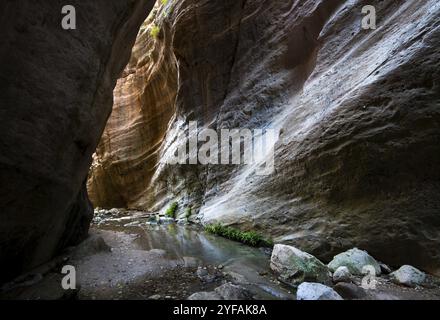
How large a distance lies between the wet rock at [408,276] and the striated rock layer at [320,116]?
1.00 ft

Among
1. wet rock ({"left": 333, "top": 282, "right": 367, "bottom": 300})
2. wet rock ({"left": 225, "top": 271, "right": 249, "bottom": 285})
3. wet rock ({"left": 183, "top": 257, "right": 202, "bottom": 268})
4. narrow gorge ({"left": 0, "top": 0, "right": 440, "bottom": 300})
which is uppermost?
narrow gorge ({"left": 0, "top": 0, "right": 440, "bottom": 300})

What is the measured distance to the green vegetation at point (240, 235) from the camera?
22.2 feet

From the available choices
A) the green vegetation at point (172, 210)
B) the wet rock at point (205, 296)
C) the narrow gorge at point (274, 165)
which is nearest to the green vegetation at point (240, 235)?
the narrow gorge at point (274, 165)

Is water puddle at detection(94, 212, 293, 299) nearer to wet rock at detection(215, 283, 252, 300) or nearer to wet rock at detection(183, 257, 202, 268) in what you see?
wet rock at detection(183, 257, 202, 268)

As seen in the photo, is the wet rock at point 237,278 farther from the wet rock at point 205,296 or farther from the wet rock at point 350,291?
the wet rock at point 350,291

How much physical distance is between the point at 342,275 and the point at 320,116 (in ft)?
11.7

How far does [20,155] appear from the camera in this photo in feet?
11.5

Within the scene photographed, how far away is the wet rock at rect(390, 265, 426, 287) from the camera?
422 cm

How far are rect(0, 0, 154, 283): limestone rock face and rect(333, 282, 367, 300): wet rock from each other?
13.7 feet

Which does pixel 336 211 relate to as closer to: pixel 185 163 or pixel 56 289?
pixel 56 289

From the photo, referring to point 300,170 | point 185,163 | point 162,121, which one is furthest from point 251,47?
point 162,121

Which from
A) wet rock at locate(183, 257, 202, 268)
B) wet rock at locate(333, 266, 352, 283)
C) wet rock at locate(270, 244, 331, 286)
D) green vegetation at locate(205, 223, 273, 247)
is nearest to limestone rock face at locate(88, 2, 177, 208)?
green vegetation at locate(205, 223, 273, 247)

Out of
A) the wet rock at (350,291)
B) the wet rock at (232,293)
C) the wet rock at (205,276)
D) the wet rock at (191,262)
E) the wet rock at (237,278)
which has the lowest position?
the wet rock at (237,278)

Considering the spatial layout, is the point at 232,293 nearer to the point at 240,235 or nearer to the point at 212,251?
the point at 212,251
